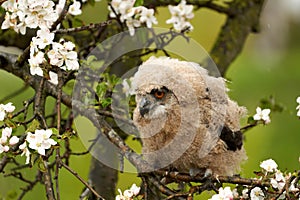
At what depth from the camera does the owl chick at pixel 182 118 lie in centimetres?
212

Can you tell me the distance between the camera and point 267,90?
8.51 m

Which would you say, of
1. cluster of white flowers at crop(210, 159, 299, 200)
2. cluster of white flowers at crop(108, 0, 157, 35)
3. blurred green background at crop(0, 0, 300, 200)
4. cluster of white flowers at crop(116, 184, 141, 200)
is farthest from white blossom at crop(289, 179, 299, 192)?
blurred green background at crop(0, 0, 300, 200)

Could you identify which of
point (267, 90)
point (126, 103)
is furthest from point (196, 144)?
point (267, 90)

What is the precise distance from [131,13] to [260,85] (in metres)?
6.94

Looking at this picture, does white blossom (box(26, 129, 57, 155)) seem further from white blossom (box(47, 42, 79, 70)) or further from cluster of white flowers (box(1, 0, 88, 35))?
cluster of white flowers (box(1, 0, 88, 35))

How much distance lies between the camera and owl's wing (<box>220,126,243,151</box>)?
2252mm

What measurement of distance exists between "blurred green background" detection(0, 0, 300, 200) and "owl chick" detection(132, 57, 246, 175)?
1.73ft

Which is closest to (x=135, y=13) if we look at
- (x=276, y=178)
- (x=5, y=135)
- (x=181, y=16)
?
(x=181, y=16)

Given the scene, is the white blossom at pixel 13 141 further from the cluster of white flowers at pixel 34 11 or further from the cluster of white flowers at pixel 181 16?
the cluster of white flowers at pixel 181 16

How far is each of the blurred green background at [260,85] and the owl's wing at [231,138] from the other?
23.9 inches

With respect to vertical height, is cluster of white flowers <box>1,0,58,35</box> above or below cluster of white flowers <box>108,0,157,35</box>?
below

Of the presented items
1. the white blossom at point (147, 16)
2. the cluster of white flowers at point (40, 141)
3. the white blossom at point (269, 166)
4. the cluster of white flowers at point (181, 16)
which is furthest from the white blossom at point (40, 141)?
the cluster of white flowers at point (181, 16)

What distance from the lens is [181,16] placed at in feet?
8.50

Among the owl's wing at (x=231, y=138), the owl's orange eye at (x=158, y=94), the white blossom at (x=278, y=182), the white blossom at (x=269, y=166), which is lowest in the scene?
the white blossom at (x=278, y=182)
